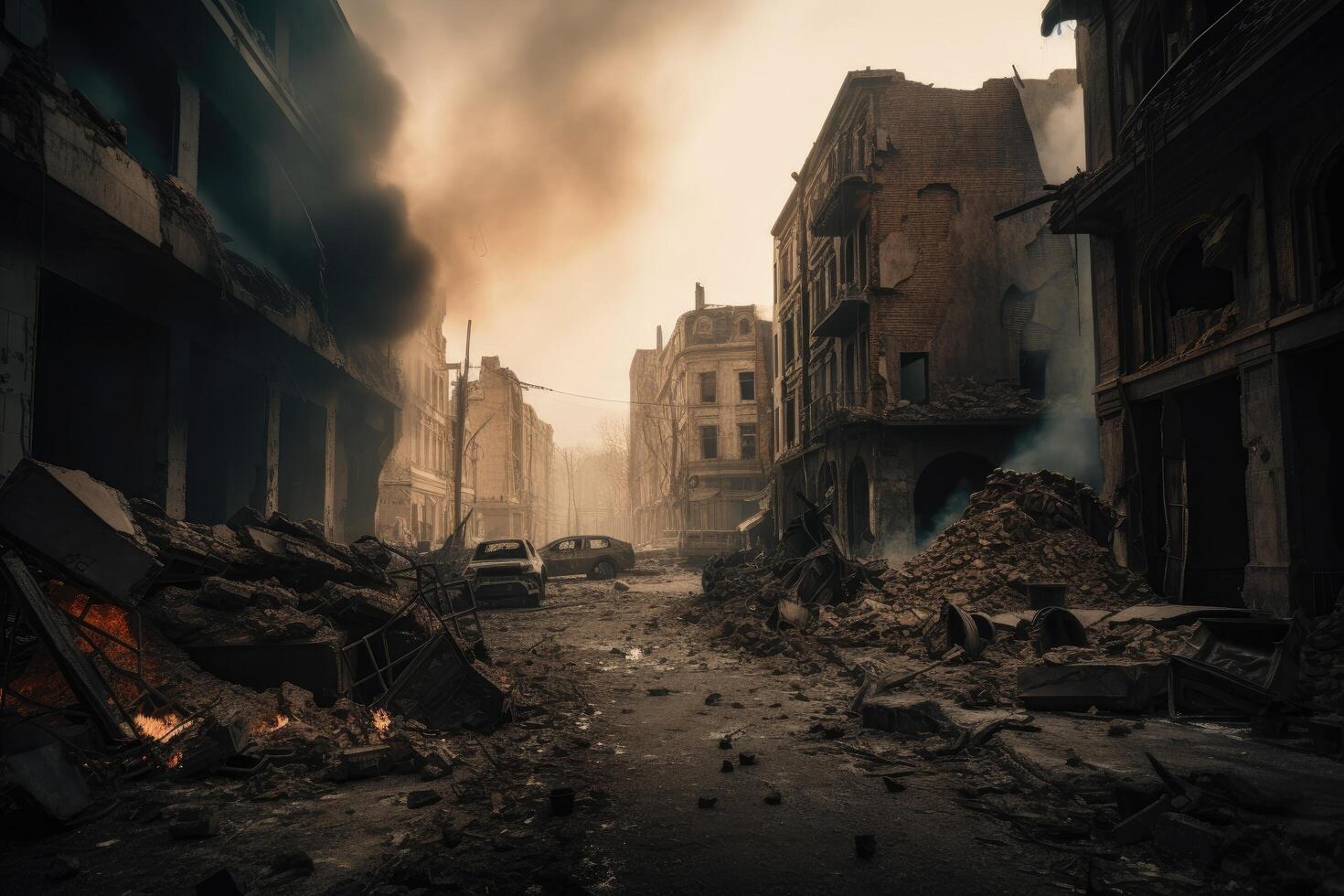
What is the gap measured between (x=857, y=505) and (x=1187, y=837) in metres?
22.2

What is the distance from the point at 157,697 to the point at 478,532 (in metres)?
54.1

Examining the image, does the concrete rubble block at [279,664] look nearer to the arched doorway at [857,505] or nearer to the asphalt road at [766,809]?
the asphalt road at [766,809]

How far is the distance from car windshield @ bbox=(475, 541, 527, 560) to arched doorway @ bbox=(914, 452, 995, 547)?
1154 cm

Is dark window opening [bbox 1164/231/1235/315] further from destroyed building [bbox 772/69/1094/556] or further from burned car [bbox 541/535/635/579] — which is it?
burned car [bbox 541/535/635/579]

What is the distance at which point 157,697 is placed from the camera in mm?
5730

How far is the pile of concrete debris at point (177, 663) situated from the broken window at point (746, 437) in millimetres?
42662

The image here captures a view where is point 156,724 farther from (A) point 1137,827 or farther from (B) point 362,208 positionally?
(B) point 362,208

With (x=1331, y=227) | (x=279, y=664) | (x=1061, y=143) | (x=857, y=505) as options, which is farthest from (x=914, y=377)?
(x=279, y=664)

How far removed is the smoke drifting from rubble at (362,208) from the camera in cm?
1897

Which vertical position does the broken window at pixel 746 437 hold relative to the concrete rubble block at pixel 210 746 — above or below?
above

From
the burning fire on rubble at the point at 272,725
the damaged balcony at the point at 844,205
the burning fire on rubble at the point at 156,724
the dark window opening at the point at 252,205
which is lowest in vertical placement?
the burning fire on rubble at the point at 272,725

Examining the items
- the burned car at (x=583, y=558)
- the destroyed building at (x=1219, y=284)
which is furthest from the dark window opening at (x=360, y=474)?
the destroyed building at (x=1219, y=284)

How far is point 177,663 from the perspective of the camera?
20.2ft

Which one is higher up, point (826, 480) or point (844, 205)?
point (844, 205)
